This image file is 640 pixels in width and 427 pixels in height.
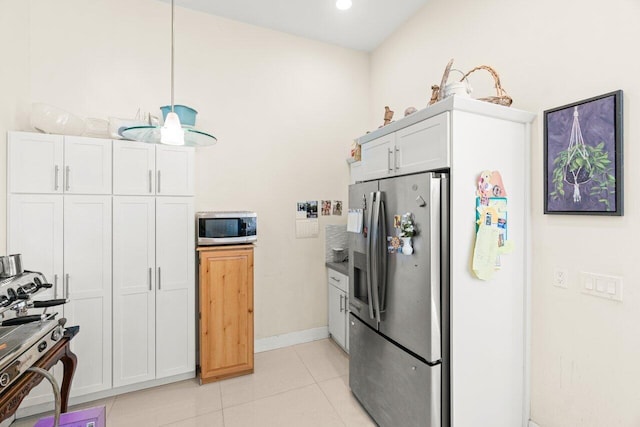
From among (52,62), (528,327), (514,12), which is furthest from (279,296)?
(514,12)

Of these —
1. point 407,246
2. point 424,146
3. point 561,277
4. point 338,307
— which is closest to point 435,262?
point 407,246

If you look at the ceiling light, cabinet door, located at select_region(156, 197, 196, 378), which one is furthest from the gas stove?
the ceiling light

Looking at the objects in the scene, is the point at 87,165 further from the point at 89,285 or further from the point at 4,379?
the point at 4,379

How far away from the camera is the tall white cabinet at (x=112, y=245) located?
2107 mm

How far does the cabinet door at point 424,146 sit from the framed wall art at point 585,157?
2.40 ft

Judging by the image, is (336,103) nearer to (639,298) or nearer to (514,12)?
(514,12)

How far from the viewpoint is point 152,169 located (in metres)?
2.42

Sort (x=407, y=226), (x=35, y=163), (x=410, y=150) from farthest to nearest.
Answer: (x=35, y=163), (x=410, y=150), (x=407, y=226)

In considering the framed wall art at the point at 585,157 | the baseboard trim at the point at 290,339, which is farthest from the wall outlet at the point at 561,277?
the baseboard trim at the point at 290,339

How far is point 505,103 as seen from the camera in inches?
69.2

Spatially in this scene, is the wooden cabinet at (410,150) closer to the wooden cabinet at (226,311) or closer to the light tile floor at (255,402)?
the wooden cabinet at (226,311)

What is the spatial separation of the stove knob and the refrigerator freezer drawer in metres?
1.92

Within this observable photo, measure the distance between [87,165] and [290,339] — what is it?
8.55ft

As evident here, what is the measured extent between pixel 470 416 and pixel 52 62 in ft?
13.5
